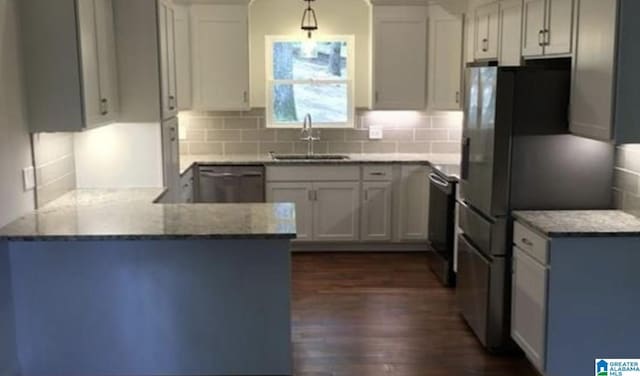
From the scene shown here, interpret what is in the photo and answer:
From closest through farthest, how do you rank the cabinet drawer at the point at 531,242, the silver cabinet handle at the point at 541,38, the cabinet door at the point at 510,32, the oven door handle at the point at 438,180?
the cabinet drawer at the point at 531,242 → the silver cabinet handle at the point at 541,38 → the cabinet door at the point at 510,32 → the oven door handle at the point at 438,180

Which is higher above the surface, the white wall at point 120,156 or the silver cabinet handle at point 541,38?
the silver cabinet handle at point 541,38

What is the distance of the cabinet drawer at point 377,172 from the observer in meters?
5.96

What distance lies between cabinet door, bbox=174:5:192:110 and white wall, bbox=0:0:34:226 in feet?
7.78

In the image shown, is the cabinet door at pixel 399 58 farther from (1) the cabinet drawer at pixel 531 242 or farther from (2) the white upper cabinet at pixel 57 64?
(2) the white upper cabinet at pixel 57 64

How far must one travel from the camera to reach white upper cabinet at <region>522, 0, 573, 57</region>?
358 centimetres

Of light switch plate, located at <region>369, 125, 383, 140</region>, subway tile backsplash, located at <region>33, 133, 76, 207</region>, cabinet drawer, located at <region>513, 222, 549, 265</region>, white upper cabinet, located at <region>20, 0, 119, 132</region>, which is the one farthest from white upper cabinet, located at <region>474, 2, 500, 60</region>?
subway tile backsplash, located at <region>33, 133, 76, 207</region>

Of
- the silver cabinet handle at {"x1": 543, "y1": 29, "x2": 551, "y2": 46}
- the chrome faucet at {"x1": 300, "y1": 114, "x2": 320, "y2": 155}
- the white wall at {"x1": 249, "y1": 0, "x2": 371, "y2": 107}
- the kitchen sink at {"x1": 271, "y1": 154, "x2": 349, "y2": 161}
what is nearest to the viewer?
the silver cabinet handle at {"x1": 543, "y1": 29, "x2": 551, "y2": 46}

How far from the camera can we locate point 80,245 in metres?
3.05

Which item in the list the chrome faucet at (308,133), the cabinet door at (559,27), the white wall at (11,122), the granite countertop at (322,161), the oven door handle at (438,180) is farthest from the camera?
the chrome faucet at (308,133)

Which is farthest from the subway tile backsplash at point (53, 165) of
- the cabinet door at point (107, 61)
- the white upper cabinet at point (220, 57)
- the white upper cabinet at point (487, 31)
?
the white upper cabinet at point (487, 31)

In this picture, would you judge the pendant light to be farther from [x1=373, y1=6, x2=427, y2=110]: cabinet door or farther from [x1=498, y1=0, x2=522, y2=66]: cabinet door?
[x1=498, y1=0, x2=522, y2=66]: cabinet door

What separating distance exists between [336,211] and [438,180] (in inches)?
42.9

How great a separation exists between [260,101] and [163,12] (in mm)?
2174

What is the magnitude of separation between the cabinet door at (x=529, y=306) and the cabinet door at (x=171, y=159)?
91.4 inches
